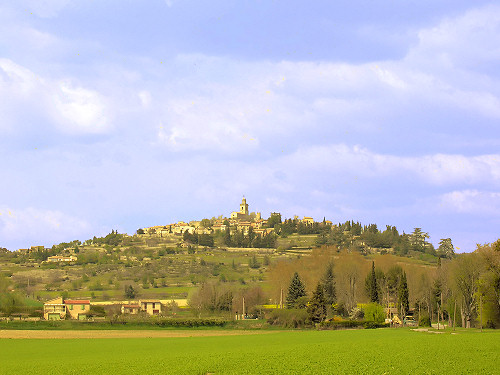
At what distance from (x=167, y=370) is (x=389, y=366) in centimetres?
1263

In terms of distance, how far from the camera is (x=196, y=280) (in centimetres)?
17500

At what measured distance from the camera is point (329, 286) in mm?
109625

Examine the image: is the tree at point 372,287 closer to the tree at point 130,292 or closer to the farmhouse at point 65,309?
the farmhouse at point 65,309

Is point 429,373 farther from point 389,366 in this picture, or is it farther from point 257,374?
point 257,374

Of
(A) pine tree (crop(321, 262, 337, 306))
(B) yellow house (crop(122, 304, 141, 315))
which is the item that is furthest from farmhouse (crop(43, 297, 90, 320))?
(A) pine tree (crop(321, 262, 337, 306))

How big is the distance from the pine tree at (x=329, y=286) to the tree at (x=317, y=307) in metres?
18.6

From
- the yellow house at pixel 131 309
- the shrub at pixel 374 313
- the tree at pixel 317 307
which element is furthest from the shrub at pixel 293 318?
the yellow house at pixel 131 309

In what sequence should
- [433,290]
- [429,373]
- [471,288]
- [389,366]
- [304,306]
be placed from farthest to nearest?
[433,290] → [304,306] → [471,288] → [389,366] → [429,373]

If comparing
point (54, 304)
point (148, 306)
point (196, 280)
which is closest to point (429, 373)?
point (54, 304)

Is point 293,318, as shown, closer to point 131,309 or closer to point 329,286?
point 329,286

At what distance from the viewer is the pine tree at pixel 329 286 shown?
108 m

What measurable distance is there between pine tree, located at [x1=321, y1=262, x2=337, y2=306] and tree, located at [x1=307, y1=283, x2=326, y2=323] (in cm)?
1858

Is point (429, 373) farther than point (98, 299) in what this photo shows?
No

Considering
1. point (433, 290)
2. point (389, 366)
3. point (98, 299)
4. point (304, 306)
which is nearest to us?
point (389, 366)
